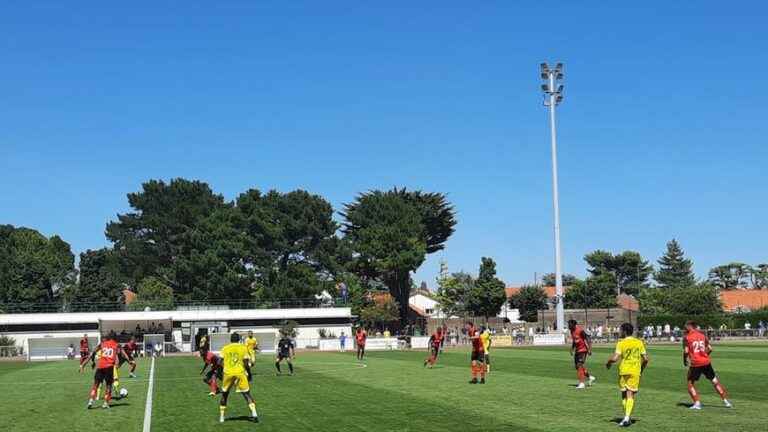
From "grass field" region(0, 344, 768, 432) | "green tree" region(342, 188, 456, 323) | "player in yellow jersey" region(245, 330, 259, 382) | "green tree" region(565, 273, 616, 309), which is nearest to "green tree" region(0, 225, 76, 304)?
"green tree" region(342, 188, 456, 323)

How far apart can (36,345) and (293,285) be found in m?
41.5

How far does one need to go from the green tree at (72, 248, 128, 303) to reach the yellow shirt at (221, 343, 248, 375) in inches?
3871

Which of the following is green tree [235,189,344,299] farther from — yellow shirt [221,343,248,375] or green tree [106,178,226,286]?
yellow shirt [221,343,248,375]

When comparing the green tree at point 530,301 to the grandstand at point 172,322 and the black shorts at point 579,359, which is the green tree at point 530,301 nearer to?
the grandstand at point 172,322

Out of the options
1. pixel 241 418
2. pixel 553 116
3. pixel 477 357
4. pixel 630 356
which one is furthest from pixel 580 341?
pixel 553 116

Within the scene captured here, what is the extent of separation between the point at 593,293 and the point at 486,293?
23643mm

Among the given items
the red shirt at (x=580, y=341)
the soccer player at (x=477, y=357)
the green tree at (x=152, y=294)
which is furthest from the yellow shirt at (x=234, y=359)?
the green tree at (x=152, y=294)

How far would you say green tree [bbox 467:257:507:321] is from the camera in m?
115

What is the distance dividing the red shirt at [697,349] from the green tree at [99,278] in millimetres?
101562

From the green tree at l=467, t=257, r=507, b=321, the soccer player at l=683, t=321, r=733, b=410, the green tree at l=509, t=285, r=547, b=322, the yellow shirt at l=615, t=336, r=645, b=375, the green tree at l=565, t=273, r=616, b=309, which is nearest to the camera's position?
the yellow shirt at l=615, t=336, r=645, b=375

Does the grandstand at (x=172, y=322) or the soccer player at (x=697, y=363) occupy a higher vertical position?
the grandstand at (x=172, y=322)

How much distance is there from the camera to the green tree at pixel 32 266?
10369 cm

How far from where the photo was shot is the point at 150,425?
16.8 meters

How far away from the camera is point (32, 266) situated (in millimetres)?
105188
